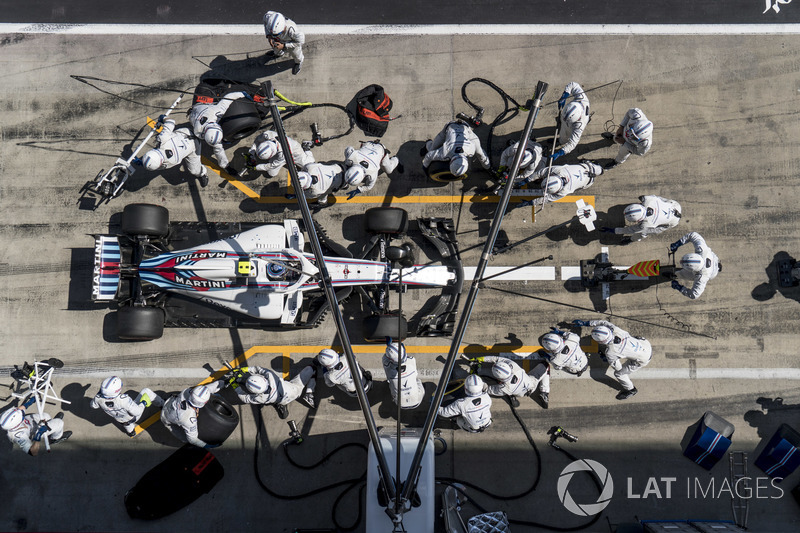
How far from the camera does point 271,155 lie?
824 cm

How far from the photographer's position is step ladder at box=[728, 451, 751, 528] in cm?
891

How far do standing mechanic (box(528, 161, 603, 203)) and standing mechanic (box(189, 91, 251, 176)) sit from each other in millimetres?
5509

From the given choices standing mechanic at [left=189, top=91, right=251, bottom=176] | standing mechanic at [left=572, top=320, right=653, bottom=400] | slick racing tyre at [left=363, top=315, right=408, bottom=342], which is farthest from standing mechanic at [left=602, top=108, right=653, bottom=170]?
standing mechanic at [left=189, top=91, right=251, bottom=176]

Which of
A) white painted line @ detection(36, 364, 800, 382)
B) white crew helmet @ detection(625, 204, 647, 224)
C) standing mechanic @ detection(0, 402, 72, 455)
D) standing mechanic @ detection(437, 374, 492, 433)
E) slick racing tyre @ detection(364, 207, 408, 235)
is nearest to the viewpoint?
standing mechanic @ detection(0, 402, 72, 455)

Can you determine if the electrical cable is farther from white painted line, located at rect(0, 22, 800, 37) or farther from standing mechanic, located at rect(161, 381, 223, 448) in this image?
white painted line, located at rect(0, 22, 800, 37)

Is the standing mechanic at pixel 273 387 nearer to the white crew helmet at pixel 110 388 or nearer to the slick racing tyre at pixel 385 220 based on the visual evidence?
the white crew helmet at pixel 110 388

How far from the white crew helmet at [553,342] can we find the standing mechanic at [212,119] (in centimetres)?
647

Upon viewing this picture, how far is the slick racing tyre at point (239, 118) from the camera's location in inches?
350

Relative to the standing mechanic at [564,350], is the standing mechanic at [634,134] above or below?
above

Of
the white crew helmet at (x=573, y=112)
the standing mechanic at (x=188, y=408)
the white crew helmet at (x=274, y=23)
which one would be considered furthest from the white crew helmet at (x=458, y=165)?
the standing mechanic at (x=188, y=408)

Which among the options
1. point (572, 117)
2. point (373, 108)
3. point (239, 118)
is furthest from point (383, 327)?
point (572, 117)

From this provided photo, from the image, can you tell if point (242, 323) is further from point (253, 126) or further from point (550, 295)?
point (550, 295)

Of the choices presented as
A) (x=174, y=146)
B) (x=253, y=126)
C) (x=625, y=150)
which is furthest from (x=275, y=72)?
(x=625, y=150)

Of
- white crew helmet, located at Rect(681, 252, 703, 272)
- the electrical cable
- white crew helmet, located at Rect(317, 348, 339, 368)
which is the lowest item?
the electrical cable
